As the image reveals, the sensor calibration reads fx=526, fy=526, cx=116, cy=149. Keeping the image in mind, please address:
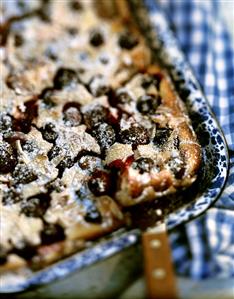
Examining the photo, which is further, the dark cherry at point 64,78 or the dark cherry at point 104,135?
the dark cherry at point 64,78

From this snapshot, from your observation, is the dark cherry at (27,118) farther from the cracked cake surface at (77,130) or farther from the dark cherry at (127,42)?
the dark cherry at (127,42)

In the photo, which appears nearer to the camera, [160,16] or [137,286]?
[137,286]

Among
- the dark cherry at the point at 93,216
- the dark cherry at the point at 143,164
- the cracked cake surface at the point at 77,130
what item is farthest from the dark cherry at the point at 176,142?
the dark cherry at the point at 93,216

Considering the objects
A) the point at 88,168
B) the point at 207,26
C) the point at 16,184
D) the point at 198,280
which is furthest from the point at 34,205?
the point at 207,26

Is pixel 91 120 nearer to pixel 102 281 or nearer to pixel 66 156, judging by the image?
pixel 66 156

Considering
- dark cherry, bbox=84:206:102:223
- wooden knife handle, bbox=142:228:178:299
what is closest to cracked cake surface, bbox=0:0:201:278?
dark cherry, bbox=84:206:102:223

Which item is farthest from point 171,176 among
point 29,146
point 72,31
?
point 72,31
